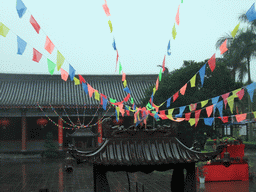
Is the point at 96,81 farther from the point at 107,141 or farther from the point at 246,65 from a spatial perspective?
the point at 107,141

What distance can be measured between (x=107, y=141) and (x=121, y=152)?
313mm

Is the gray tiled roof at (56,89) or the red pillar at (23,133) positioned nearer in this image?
the red pillar at (23,133)

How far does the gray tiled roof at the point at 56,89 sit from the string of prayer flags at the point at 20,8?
51.8 feet

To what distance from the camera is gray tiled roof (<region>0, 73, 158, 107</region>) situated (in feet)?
73.1

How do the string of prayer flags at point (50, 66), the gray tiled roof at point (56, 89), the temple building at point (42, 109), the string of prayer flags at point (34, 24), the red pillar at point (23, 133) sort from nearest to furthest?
the string of prayer flags at point (34, 24)
the string of prayer flags at point (50, 66)
the red pillar at point (23, 133)
the temple building at point (42, 109)
the gray tiled roof at point (56, 89)

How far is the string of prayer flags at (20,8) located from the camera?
5238 millimetres

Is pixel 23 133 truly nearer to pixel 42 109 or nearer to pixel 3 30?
pixel 42 109

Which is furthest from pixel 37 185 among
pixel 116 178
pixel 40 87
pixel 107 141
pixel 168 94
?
pixel 40 87

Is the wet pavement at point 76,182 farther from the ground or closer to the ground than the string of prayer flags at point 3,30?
closer to the ground

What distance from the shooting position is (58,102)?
869 inches

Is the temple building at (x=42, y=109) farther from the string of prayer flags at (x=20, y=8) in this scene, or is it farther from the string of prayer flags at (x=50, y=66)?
the string of prayer flags at (x=20, y=8)

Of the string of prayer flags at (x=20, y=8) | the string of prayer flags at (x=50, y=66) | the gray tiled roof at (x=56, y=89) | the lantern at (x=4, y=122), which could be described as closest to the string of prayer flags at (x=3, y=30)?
the string of prayer flags at (x=20, y=8)

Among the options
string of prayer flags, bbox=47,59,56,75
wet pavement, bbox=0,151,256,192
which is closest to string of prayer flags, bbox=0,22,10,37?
string of prayer flags, bbox=47,59,56,75

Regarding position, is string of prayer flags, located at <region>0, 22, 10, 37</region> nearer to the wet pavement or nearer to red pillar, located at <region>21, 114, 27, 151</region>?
the wet pavement
